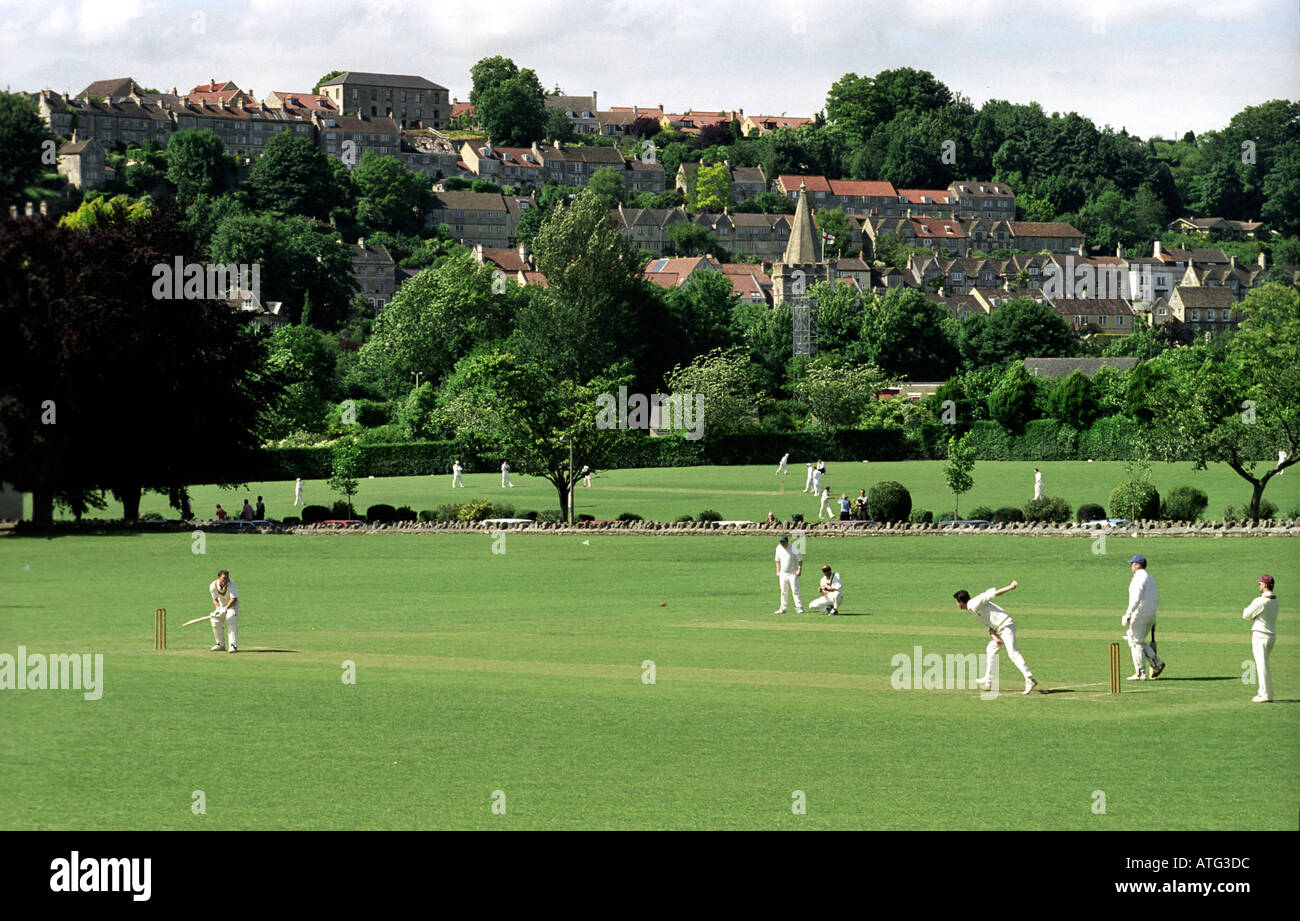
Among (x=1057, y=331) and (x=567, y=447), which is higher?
(x=1057, y=331)

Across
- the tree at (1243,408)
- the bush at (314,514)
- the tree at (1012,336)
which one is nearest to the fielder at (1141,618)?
the tree at (1243,408)

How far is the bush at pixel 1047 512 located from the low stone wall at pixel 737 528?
1.36 meters

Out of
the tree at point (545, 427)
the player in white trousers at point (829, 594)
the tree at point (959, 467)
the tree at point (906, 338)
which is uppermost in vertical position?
the tree at point (906, 338)

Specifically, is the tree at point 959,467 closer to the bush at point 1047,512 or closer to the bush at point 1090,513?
the bush at point 1047,512

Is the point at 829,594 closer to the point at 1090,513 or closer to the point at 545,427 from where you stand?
the point at 1090,513

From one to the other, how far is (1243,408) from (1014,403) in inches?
1812

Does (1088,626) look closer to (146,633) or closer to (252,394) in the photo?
(146,633)

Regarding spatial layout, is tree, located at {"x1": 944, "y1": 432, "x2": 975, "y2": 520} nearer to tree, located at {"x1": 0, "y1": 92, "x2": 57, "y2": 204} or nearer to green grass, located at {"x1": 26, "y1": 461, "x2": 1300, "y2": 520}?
green grass, located at {"x1": 26, "y1": 461, "x2": 1300, "y2": 520}

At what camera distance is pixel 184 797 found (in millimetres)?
18781

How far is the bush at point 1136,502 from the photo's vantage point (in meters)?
62.3

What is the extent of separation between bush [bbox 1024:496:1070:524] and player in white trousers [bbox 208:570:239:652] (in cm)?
3810
